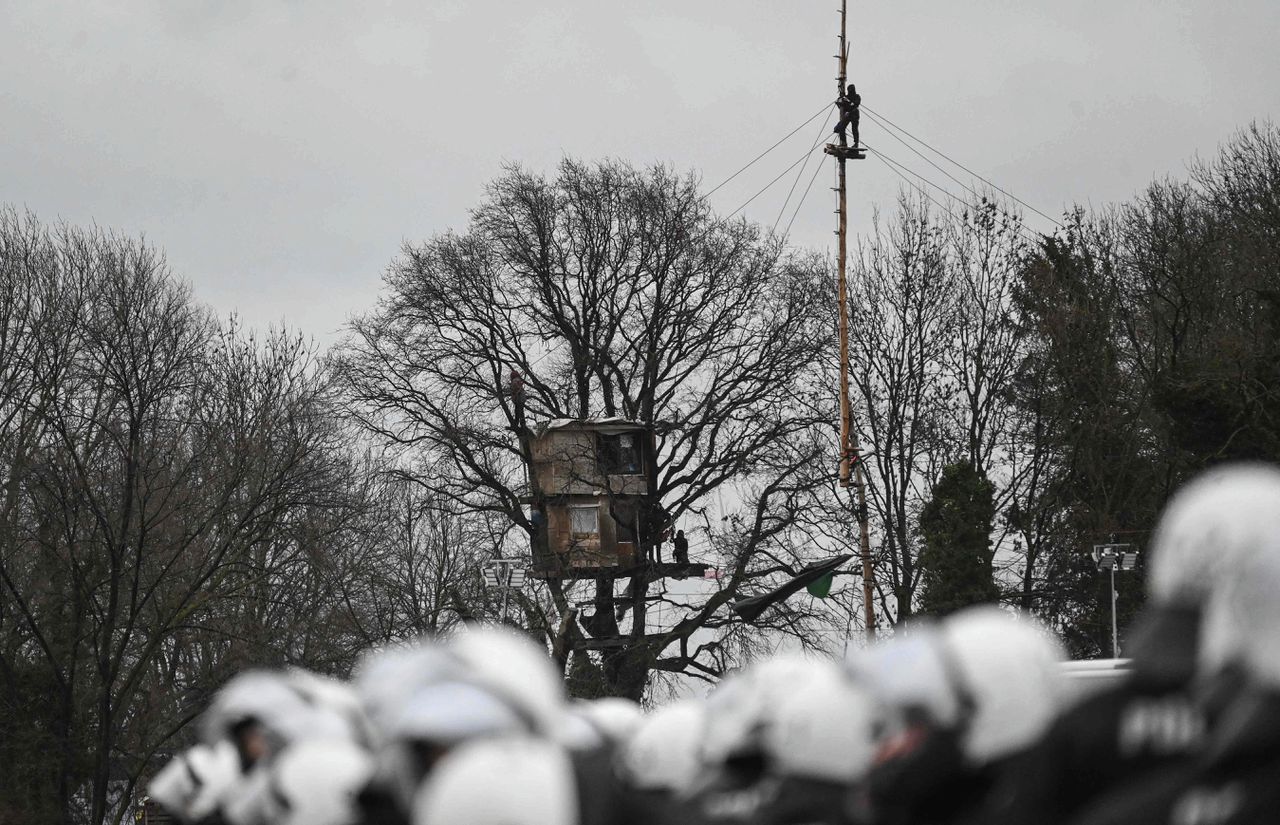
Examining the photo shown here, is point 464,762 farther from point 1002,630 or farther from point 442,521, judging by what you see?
point 442,521

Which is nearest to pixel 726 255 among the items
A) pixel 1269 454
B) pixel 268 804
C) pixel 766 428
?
pixel 766 428

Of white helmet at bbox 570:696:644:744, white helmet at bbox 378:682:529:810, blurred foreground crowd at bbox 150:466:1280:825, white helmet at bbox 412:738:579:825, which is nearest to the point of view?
blurred foreground crowd at bbox 150:466:1280:825

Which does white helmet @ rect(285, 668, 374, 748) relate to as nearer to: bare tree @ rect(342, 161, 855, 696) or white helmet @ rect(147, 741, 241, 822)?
white helmet @ rect(147, 741, 241, 822)

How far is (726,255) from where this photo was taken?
37031 mm

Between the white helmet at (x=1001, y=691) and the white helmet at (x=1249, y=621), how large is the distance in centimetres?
63

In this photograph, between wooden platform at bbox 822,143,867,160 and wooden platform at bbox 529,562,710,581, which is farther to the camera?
wooden platform at bbox 529,562,710,581

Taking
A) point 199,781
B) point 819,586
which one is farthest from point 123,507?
point 199,781

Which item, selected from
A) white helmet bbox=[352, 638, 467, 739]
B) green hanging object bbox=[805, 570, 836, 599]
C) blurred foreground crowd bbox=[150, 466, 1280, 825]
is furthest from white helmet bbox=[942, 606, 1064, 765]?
green hanging object bbox=[805, 570, 836, 599]

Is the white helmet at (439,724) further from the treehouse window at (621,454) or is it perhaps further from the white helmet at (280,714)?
the treehouse window at (621,454)

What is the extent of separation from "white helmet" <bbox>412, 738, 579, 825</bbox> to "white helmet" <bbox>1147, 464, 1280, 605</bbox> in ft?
4.08

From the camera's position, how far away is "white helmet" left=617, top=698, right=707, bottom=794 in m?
4.74

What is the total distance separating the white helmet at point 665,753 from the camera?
15.6ft

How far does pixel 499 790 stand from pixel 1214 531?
1.41 m

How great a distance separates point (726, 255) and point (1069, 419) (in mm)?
9156
